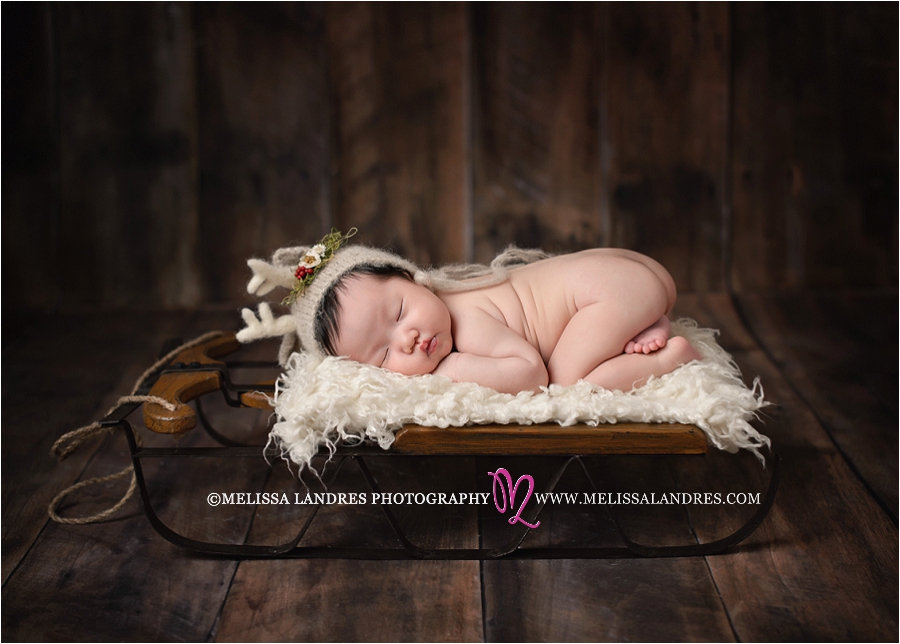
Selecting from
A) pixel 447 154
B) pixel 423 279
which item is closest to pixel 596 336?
pixel 423 279

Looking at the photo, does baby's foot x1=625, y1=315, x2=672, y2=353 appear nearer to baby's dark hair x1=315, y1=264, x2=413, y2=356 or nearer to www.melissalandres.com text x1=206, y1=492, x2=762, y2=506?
www.melissalandres.com text x1=206, y1=492, x2=762, y2=506

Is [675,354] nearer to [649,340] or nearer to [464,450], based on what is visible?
[649,340]

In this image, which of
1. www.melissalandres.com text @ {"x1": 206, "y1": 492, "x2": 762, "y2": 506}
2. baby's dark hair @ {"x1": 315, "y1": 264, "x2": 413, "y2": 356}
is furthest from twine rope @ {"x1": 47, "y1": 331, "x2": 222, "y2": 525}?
baby's dark hair @ {"x1": 315, "y1": 264, "x2": 413, "y2": 356}

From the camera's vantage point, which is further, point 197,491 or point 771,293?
point 771,293

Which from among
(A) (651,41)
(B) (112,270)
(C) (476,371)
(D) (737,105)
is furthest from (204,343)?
(D) (737,105)

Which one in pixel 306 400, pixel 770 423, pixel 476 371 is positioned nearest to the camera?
pixel 306 400

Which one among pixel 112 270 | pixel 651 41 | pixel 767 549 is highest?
pixel 651 41

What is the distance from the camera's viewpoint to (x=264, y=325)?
4.99ft

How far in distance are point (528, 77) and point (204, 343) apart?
4.89 feet

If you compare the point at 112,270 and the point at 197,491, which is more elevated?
the point at 112,270

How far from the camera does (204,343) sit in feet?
5.68

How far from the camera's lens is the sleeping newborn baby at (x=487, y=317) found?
1397 mm

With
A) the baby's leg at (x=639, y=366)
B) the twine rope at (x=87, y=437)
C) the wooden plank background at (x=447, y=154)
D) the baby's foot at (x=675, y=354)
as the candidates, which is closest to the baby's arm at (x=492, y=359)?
the baby's leg at (x=639, y=366)

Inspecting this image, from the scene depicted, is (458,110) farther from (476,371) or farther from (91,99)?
(476,371)
